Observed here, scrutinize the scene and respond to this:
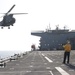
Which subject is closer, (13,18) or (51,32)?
(13,18)

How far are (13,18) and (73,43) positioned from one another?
9914cm

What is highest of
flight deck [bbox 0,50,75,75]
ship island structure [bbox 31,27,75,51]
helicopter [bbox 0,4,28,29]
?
ship island structure [bbox 31,27,75,51]

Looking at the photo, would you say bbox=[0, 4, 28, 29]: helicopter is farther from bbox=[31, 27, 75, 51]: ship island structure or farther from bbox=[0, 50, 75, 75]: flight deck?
bbox=[31, 27, 75, 51]: ship island structure

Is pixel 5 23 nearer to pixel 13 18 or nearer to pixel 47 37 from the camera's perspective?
pixel 13 18

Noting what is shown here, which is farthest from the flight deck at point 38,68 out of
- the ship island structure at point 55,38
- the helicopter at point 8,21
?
the ship island structure at point 55,38

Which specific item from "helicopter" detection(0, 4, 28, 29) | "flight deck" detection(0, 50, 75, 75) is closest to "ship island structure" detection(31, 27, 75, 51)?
"helicopter" detection(0, 4, 28, 29)

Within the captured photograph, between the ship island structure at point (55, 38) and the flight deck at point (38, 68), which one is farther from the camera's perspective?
the ship island structure at point (55, 38)

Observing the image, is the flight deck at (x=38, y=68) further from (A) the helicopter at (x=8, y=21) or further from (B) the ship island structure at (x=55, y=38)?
(B) the ship island structure at (x=55, y=38)

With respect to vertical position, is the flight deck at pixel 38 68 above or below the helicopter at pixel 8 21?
below

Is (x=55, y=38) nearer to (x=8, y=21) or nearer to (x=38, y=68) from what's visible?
(x=8, y=21)

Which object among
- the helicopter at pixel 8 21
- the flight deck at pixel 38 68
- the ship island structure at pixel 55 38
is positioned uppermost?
the ship island structure at pixel 55 38

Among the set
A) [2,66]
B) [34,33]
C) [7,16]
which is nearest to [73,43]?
[34,33]

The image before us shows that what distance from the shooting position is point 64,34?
14600 centimetres

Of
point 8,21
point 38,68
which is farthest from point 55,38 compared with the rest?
point 38,68
